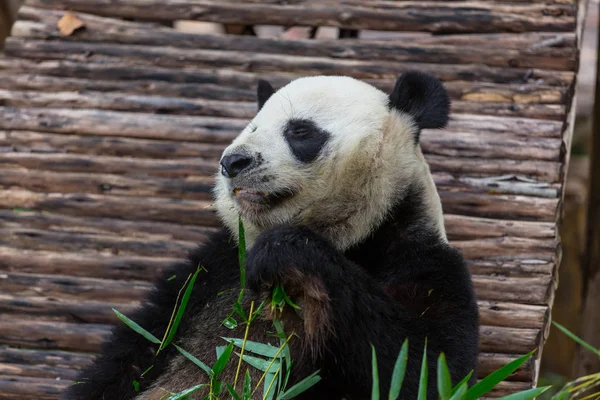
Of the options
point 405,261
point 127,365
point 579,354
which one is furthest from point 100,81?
point 579,354

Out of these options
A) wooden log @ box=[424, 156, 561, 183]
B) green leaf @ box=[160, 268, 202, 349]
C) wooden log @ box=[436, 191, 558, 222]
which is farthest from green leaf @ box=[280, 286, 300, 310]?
wooden log @ box=[424, 156, 561, 183]

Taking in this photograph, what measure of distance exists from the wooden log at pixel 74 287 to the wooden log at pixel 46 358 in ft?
1.27

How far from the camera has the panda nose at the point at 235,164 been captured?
3854 mm

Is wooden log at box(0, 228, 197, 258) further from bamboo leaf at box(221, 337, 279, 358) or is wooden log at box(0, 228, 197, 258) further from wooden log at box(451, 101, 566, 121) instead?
wooden log at box(451, 101, 566, 121)

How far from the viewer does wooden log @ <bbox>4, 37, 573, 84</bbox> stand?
6277mm

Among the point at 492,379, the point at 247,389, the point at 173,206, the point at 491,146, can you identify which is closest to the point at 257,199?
the point at 247,389

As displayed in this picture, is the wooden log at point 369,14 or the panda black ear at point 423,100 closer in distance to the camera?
the panda black ear at point 423,100

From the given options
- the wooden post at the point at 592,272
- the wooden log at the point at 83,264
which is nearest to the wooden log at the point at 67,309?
the wooden log at the point at 83,264

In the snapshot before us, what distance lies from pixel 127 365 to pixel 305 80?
1.62 m

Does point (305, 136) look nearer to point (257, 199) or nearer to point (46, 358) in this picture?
point (257, 199)

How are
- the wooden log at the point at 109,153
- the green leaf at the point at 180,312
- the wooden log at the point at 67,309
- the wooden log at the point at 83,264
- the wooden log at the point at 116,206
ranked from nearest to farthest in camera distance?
the green leaf at the point at 180,312 < the wooden log at the point at 67,309 < the wooden log at the point at 83,264 < the wooden log at the point at 116,206 < the wooden log at the point at 109,153

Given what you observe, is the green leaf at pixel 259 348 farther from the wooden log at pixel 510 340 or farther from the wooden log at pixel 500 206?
the wooden log at pixel 500 206

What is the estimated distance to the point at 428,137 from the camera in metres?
5.99

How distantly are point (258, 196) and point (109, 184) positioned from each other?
2227 mm
